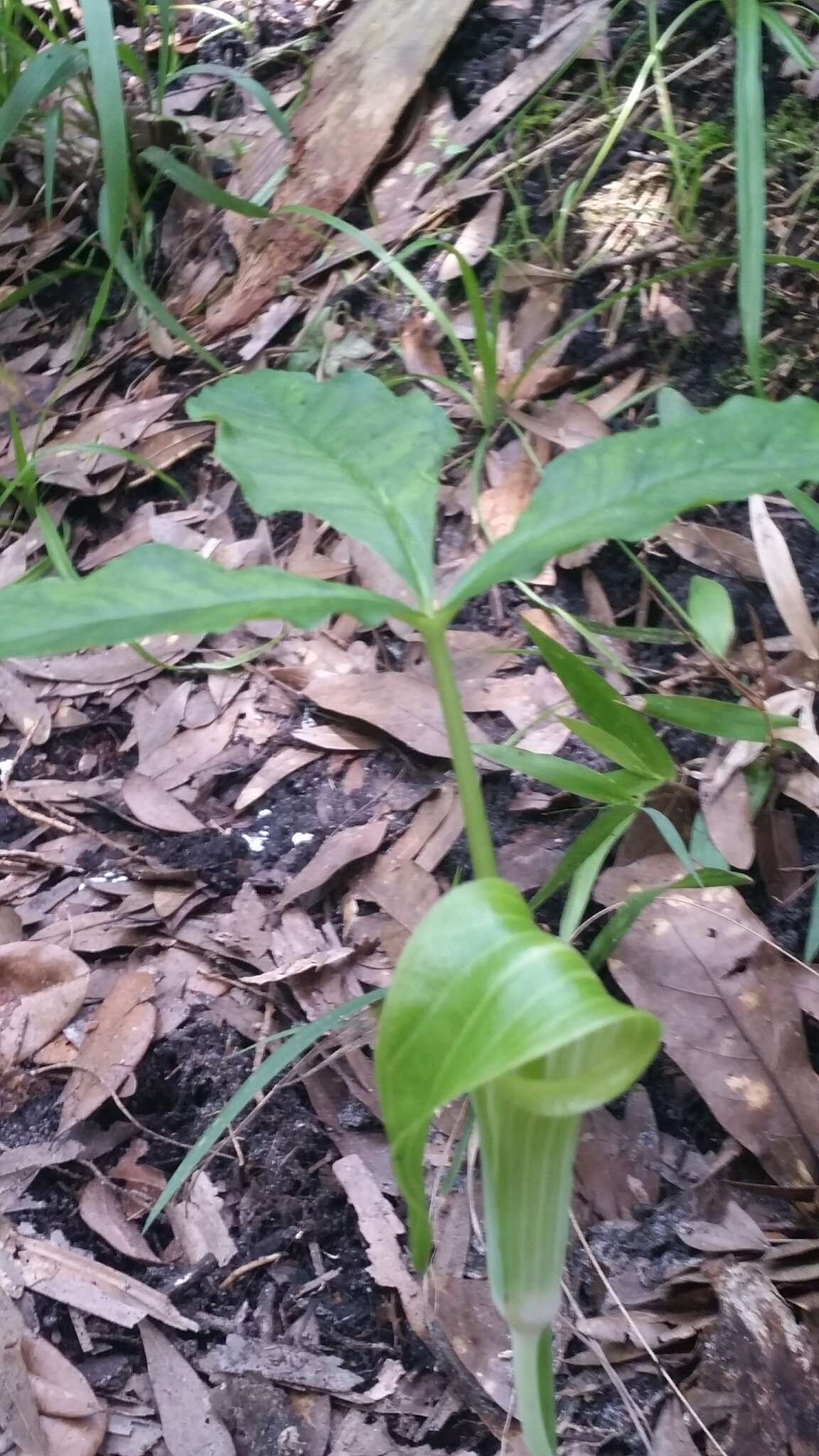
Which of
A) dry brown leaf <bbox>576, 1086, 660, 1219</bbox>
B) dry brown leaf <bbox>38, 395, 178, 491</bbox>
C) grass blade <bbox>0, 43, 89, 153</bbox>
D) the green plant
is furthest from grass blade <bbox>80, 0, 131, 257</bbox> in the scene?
dry brown leaf <bbox>576, 1086, 660, 1219</bbox>

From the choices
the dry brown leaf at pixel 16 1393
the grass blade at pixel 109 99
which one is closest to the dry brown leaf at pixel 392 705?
the dry brown leaf at pixel 16 1393

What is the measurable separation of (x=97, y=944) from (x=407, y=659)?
0.55 metres

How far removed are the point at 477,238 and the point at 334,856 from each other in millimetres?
1096

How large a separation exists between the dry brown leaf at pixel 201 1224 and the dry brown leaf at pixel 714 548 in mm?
946

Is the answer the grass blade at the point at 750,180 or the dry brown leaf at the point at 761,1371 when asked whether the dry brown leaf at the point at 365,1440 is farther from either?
the grass blade at the point at 750,180

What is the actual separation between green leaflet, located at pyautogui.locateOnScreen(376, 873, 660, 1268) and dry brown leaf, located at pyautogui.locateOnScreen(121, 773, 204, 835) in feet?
2.90

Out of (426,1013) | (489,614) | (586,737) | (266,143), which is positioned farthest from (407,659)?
(266,143)

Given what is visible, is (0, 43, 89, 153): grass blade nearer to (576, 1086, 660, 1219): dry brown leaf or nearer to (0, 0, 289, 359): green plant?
(0, 0, 289, 359): green plant

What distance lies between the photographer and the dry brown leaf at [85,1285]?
38.5 inches

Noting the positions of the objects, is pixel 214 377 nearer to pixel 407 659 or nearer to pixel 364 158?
pixel 364 158

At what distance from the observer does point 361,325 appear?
5.80 feet

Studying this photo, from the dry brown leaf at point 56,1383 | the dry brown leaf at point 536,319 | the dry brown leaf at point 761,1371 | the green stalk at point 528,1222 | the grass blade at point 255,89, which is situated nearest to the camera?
the green stalk at point 528,1222

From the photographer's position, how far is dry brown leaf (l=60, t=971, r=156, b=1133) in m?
1.12

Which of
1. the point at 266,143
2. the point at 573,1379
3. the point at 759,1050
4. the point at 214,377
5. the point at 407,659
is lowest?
the point at 573,1379
